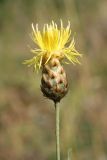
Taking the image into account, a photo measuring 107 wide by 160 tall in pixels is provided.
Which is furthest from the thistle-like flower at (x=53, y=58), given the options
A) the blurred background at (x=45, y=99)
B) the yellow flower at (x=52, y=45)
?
the blurred background at (x=45, y=99)

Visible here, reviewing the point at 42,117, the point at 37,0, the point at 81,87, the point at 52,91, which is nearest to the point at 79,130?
the point at 81,87

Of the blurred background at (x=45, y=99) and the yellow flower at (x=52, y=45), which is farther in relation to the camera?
the blurred background at (x=45, y=99)

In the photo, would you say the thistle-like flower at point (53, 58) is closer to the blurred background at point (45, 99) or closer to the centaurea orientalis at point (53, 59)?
the centaurea orientalis at point (53, 59)

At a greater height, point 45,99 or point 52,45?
point 52,45

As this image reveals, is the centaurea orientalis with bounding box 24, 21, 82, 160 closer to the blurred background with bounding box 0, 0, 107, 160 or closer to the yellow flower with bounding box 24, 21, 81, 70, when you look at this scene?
the yellow flower with bounding box 24, 21, 81, 70

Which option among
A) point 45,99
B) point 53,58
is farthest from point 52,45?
point 45,99

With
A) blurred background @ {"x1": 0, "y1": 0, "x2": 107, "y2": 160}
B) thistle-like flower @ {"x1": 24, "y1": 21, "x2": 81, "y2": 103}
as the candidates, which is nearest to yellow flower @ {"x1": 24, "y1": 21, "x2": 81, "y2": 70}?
thistle-like flower @ {"x1": 24, "y1": 21, "x2": 81, "y2": 103}

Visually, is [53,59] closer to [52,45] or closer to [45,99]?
[52,45]

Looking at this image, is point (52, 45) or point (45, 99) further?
point (45, 99)
